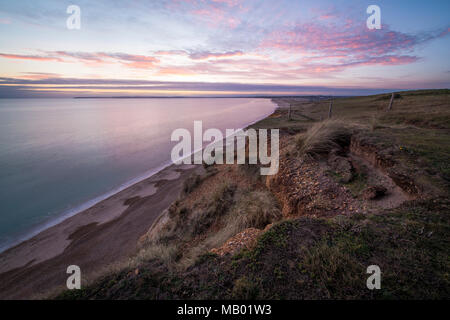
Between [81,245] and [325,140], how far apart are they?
1160 cm

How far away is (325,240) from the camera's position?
2.96 m

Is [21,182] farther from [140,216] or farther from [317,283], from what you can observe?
[317,283]

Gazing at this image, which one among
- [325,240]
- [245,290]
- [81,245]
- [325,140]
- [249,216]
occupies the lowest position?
[81,245]

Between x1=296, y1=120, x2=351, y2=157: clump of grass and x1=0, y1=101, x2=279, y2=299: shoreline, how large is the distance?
25.4ft

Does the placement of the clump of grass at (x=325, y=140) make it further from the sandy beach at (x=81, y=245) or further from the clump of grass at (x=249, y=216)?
the sandy beach at (x=81, y=245)

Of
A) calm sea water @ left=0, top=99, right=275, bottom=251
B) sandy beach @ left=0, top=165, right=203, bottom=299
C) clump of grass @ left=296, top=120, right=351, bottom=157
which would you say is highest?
clump of grass @ left=296, top=120, right=351, bottom=157

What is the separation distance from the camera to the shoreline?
656 cm

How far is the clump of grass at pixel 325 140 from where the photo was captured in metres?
7.16

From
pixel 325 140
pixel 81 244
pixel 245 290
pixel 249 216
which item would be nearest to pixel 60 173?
pixel 81 244

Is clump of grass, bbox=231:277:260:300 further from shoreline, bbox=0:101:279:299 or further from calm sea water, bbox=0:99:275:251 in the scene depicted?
calm sea water, bbox=0:99:275:251

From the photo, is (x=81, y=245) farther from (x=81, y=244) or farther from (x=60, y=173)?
(x=60, y=173)

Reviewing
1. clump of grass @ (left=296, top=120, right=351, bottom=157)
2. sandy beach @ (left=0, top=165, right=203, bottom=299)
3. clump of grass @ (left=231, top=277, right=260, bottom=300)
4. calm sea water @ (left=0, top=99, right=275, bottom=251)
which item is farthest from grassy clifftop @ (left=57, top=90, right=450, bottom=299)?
calm sea water @ (left=0, top=99, right=275, bottom=251)

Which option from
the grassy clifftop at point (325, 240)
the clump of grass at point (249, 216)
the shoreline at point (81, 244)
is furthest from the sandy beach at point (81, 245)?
the clump of grass at point (249, 216)
